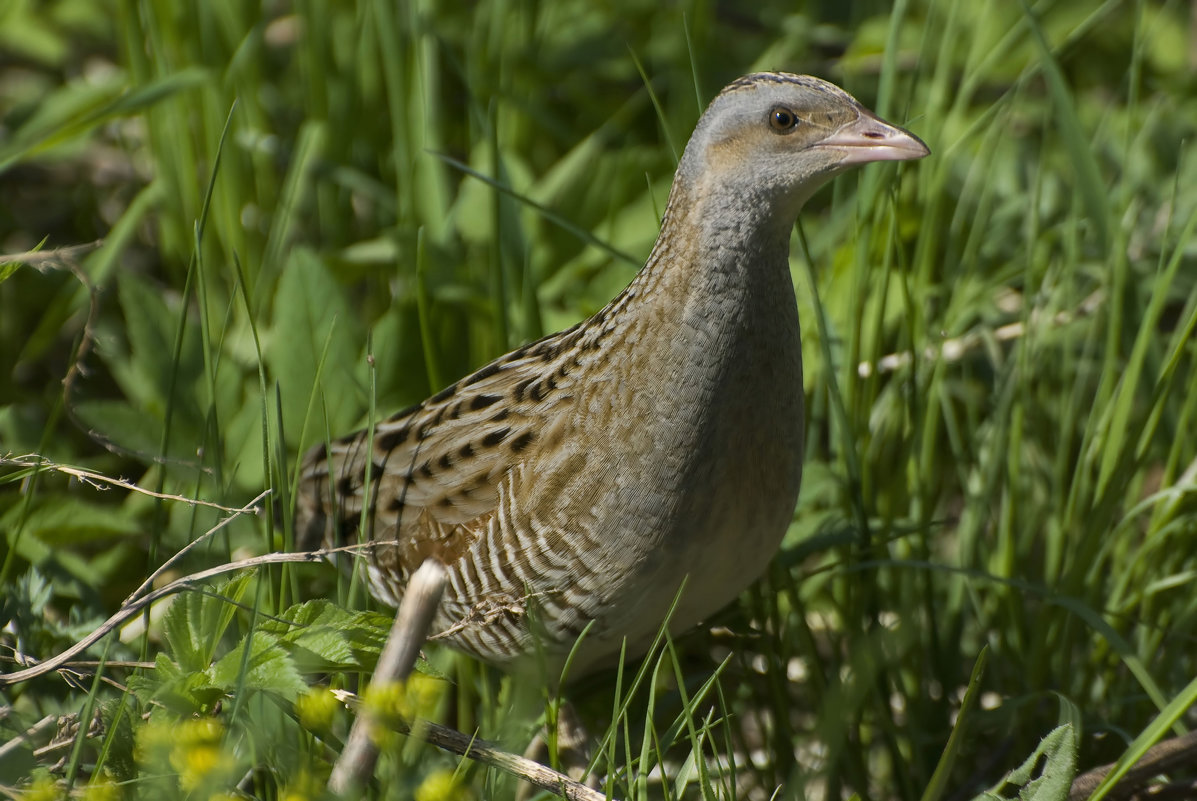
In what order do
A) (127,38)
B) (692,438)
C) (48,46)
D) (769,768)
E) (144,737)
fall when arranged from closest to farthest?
(144,737) < (692,438) < (769,768) < (127,38) < (48,46)

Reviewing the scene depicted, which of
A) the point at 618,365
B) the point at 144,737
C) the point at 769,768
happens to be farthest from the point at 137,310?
the point at 769,768

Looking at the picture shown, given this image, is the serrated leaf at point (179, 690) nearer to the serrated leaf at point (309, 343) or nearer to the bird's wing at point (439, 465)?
the bird's wing at point (439, 465)

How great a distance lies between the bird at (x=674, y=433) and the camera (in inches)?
82.0

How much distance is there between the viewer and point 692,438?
2092 millimetres

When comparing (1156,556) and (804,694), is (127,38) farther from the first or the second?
(1156,556)

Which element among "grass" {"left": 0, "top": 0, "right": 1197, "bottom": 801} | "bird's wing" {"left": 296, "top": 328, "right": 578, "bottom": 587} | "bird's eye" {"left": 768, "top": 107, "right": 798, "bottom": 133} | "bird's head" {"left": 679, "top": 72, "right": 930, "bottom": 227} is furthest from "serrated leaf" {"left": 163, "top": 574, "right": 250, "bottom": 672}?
"bird's eye" {"left": 768, "top": 107, "right": 798, "bottom": 133}

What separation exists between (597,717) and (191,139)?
1.80 m

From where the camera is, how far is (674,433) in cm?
210

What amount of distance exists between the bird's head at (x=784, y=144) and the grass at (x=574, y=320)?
27 cm

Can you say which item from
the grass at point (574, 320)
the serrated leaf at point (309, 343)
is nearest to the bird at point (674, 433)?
the grass at point (574, 320)

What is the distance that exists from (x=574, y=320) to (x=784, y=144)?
0.97 meters

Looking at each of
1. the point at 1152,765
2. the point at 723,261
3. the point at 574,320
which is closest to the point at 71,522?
the point at 574,320

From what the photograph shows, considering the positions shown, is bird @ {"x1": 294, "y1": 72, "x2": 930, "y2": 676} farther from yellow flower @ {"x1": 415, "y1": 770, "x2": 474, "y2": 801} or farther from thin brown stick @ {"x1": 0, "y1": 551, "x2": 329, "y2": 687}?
yellow flower @ {"x1": 415, "y1": 770, "x2": 474, "y2": 801}

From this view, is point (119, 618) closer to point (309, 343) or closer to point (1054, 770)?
point (309, 343)
